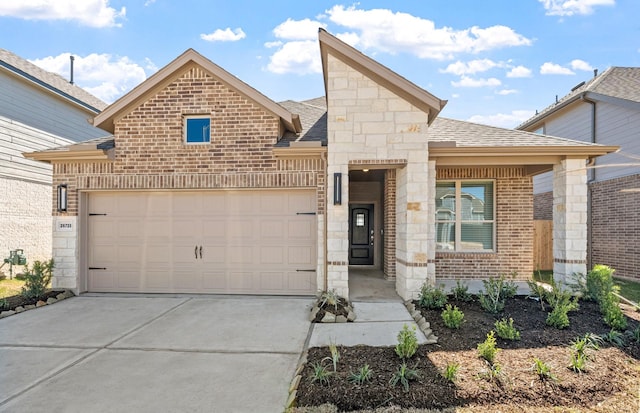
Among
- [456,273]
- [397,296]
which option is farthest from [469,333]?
[456,273]

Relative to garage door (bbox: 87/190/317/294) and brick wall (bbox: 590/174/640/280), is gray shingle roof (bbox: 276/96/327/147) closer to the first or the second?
garage door (bbox: 87/190/317/294)

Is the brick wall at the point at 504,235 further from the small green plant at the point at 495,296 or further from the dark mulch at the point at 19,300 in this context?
the dark mulch at the point at 19,300

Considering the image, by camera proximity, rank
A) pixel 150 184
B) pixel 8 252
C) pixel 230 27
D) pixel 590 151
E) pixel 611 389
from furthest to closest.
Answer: pixel 8 252 < pixel 230 27 < pixel 150 184 < pixel 590 151 < pixel 611 389

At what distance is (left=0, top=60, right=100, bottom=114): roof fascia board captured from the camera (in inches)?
386

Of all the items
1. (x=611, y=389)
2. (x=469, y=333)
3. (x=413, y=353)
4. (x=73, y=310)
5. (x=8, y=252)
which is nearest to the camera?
(x=611, y=389)

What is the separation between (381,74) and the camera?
21.7ft

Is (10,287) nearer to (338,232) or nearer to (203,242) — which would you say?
(203,242)

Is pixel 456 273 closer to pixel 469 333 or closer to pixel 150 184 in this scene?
pixel 469 333

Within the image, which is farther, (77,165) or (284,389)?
(77,165)

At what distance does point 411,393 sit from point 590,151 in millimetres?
6765

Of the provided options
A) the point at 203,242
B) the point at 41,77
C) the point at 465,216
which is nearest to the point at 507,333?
the point at 465,216

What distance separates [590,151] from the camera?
23.1 ft

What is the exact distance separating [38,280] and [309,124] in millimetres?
6932

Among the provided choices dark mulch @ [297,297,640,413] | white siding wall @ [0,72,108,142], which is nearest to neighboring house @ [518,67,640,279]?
dark mulch @ [297,297,640,413]
